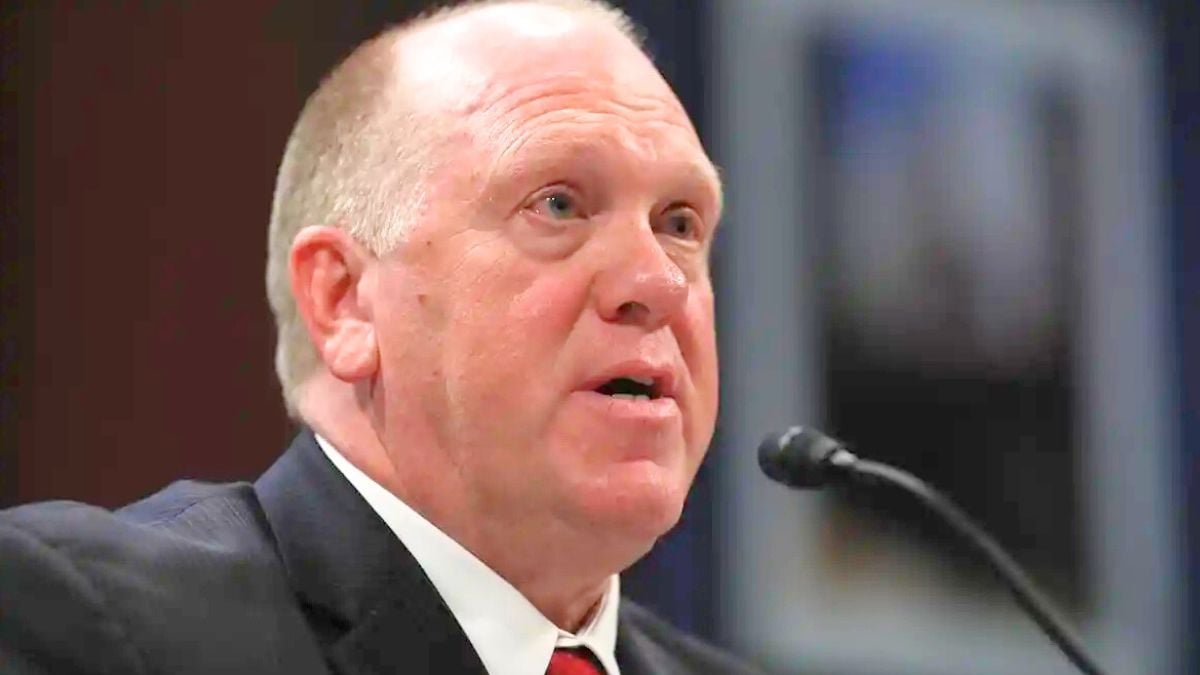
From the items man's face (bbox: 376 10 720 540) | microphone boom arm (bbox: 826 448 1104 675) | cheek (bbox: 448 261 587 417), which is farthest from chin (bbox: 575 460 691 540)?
microphone boom arm (bbox: 826 448 1104 675)

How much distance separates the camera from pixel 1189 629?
12.2ft

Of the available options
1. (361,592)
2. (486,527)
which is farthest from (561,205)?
(361,592)

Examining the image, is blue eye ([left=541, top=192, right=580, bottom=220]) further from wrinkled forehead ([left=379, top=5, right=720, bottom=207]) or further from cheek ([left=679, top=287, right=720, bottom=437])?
cheek ([left=679, top=287, right=720, bottom=437])

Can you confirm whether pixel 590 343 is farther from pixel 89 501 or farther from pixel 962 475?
pixel 962 475

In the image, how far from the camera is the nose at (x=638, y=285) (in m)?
1.80

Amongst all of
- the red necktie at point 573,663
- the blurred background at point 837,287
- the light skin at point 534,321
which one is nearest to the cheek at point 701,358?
the light skin at point 534,321

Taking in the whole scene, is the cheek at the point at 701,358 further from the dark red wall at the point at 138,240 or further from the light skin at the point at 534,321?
the dark red wall at the point at 138,240

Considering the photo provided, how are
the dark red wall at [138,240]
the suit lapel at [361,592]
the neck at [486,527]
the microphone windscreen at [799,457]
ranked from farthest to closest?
1. the dark red wall at [138,240]
2. the microphone windscreen at [799,457]
3. the neck at [486,527]
4. the suit lapel at [361,592]

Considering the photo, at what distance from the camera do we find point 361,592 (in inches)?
69.0

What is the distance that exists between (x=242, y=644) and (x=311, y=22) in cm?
147

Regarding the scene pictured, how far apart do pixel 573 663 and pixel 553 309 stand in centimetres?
40

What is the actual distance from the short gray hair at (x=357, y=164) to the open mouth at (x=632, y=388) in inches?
11.1

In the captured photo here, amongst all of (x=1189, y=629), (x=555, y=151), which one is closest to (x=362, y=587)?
(x=555, y=151)

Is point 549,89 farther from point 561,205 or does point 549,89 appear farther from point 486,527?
point 486,527
